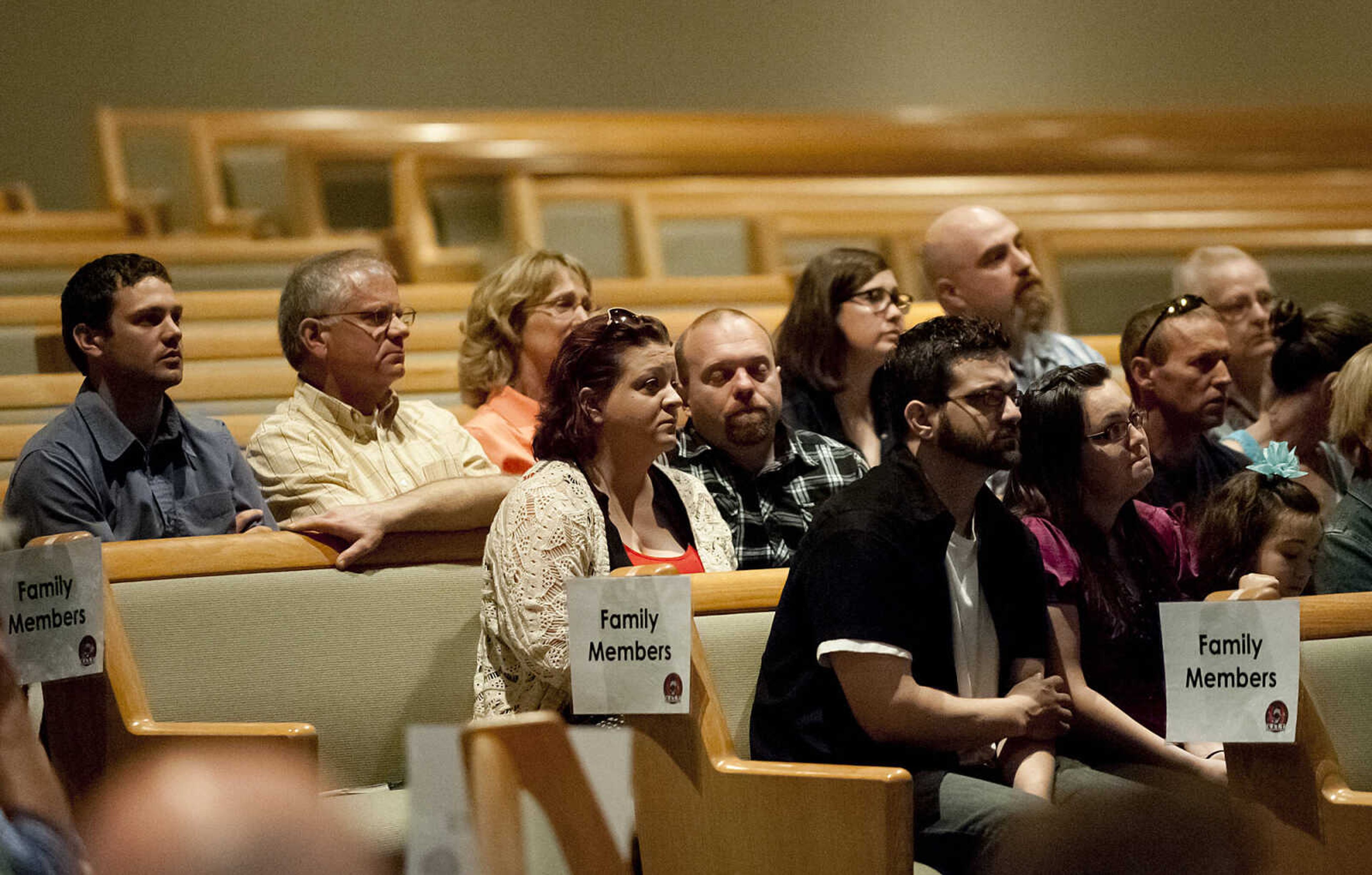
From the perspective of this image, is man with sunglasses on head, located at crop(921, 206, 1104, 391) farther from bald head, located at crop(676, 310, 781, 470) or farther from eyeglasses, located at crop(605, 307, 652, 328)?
eyeglasses, located at crop(605, 307, 652, 328)

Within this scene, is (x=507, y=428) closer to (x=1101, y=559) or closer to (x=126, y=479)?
(x=126, y=479)

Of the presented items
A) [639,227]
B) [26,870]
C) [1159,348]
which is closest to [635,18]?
[639,227]

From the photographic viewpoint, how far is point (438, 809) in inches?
33.6

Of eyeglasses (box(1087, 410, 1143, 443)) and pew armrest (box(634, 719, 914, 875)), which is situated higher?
eyeglasses (box(1087, 410, 1143, 443))

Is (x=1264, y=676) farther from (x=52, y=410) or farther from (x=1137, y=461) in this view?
(x=52, y=410)

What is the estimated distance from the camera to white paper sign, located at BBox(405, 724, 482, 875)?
0.84 metres

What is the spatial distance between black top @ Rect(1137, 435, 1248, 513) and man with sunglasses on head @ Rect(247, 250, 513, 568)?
3.02ft

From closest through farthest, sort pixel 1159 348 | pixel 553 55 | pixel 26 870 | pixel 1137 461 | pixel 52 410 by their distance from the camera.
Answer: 1. pixel 26 870
2. pixel 1137 461
3. pixel 1159 348
4. pixel 52 410
5. pixel 553 55

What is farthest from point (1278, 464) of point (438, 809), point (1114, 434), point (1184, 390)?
point (438, 809)

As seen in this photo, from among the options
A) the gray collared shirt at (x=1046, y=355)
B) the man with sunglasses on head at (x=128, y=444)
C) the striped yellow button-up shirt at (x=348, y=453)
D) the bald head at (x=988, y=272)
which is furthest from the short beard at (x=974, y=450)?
the bald head at (x=988, y=272)

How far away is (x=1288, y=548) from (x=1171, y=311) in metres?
0.53

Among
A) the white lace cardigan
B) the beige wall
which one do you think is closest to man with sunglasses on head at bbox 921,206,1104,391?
the white lace cardigan

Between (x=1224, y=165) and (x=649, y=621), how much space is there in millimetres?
3592

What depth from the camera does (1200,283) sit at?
2.78 meters
